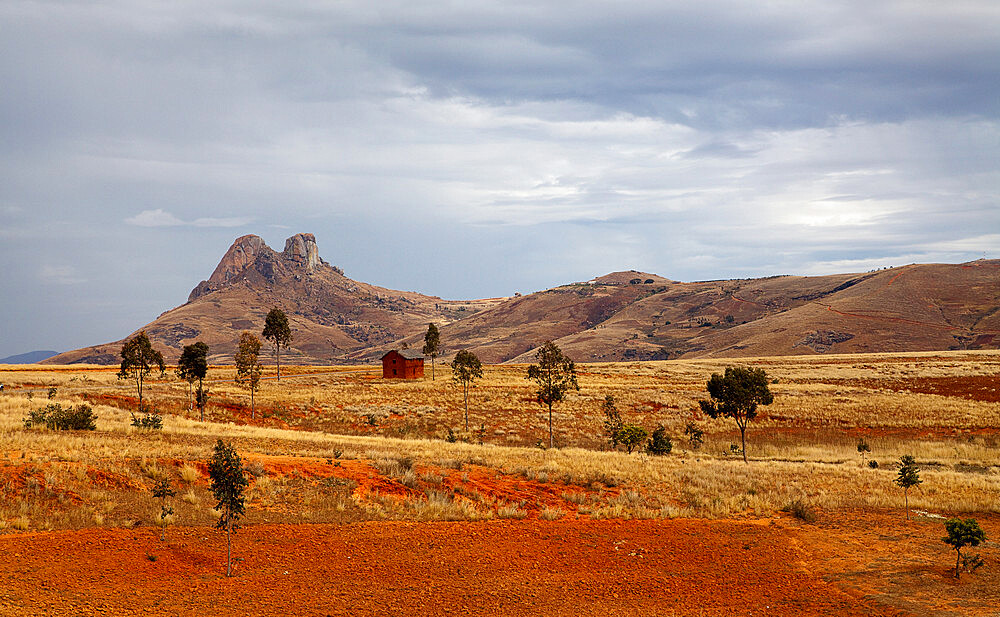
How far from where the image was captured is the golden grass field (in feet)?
59.7

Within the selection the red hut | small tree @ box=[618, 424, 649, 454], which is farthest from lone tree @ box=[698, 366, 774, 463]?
the red hut

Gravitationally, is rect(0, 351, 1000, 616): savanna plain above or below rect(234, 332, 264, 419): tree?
below

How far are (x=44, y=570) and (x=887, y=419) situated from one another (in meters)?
63.0

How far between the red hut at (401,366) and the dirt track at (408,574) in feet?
235

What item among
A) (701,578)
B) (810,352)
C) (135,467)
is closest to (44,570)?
(135,467)

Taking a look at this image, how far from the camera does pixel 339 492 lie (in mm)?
19969

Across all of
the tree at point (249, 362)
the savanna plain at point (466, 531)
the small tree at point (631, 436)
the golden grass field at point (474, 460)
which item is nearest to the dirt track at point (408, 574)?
the savanna plain at point (466, 531)

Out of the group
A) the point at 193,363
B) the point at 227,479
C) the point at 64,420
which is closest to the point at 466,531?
the point at 227,479

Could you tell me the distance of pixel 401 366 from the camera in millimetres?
88750

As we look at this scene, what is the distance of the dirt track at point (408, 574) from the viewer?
12336 millimetres

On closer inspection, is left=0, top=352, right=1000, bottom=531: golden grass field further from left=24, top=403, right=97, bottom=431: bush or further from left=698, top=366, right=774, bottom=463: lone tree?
left=698, top=366, right=774, bottom=463: lone tree

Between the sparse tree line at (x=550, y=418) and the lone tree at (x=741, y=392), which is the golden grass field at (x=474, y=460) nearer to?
the sparse tree line at (x=550, y=418)

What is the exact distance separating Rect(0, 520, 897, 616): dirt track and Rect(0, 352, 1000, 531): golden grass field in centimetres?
166

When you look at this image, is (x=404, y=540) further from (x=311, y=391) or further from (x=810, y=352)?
(x=810, y=352)
